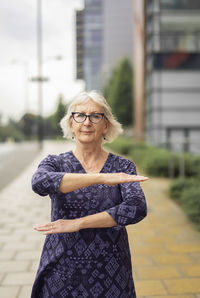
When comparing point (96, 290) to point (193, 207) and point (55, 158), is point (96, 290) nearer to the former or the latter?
point (55, 158)

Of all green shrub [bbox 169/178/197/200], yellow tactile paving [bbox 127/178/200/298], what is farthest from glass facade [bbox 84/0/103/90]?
yellow tactile paving [bbox 127/178/200/298]

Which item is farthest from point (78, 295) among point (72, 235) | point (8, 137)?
point (8, 137)

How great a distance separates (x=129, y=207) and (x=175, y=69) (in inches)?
649

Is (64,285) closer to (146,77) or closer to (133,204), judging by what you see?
(133,204)

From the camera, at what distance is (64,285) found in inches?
75.9

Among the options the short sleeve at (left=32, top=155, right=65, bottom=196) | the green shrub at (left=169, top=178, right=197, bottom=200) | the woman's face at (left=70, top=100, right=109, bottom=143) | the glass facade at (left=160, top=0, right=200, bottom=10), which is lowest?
the green shrub at (left=169, top=178, right=197, bottom=200)

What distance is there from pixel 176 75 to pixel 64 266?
1650cm

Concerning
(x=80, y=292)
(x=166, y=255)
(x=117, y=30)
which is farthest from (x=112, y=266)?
(x=117, y=30)

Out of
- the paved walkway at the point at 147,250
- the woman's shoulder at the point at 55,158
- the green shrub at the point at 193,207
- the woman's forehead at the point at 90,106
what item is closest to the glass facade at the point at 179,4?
the paved walkway at the point at 147,250

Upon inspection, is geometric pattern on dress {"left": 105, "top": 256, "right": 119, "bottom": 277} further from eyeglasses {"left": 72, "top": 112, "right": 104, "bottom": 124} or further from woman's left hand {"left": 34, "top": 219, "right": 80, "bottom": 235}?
eyeglasses {"left": 72, "top": 112, "right": 104, "bottom": 124}

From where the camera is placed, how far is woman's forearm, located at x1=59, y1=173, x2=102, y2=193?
1.70 meters

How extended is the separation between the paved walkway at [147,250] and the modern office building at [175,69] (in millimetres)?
10640

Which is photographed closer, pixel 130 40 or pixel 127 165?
pixel 127 165

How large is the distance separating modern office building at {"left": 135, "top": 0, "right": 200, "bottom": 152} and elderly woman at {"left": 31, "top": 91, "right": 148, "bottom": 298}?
51.7 ft
